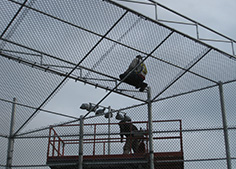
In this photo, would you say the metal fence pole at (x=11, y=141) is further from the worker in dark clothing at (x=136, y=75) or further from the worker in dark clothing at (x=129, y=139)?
the worker in dark clothing at (x=136, y=75)

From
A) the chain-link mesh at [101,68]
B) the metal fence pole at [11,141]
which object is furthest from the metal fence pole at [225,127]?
the metal fence pole at [11,141]

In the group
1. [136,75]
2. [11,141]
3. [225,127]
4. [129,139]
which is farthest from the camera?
[11,141]

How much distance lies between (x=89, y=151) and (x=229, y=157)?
4.59 metres

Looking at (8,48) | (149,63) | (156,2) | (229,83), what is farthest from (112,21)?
(229,83)

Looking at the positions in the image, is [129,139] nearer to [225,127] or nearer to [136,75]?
[136,75]

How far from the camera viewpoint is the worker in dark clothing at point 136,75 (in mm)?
13305

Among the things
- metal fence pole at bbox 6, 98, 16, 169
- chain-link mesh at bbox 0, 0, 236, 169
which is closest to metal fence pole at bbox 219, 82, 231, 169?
chain-link mesh at bbox 0, 0, 236, 169

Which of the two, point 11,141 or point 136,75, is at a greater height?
point 136,75

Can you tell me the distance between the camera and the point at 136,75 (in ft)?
44.4

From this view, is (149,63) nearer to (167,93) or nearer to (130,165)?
(167,93)

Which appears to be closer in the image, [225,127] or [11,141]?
[225,127]

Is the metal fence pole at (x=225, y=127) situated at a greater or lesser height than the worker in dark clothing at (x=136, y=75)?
lesser

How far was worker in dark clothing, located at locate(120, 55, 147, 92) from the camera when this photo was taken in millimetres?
13305

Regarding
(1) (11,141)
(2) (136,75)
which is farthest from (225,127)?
(1) (11,141)
